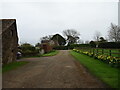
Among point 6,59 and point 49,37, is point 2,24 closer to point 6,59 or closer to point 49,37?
point 6,59

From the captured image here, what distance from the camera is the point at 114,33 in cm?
4775

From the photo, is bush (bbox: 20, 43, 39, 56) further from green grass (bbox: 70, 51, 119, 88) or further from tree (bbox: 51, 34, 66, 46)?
tree (bbox: 51, 34, 66, 46)

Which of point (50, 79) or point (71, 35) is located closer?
point (50, 79)

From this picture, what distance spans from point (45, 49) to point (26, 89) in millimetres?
31271

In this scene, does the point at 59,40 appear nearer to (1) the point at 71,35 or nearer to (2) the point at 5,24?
(1) the point at 71,35

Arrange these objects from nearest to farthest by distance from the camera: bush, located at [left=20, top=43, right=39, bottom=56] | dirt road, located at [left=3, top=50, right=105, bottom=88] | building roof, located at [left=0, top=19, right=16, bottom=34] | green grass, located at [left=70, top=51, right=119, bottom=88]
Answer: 1. dirt road, located at [left=3, top=50, right=105, bottom=88]
2. green grass, located at [left=70, top=51, right=119, bottom=88]
3. building roof, located at [left=0, top=19, right=16, bottom=34]
4. bush, located at [left=20, top=43, right=39, bottom=56]

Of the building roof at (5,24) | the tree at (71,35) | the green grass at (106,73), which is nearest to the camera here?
the green grass at (106,73)

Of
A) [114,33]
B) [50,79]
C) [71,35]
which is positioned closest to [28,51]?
[50,79]

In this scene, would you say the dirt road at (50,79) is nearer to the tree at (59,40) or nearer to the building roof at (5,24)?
the building roof at (5,24)

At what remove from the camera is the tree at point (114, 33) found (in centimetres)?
4668

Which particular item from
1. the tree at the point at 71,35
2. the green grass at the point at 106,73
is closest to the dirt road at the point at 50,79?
the green grass at the point at 106,73

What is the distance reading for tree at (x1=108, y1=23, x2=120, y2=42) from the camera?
153 feet

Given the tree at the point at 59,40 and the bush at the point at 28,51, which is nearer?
the bush at the point at 28,51

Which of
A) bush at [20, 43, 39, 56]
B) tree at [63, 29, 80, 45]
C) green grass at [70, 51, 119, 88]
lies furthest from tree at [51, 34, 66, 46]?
green grass at [70, 51, 119, 88]
